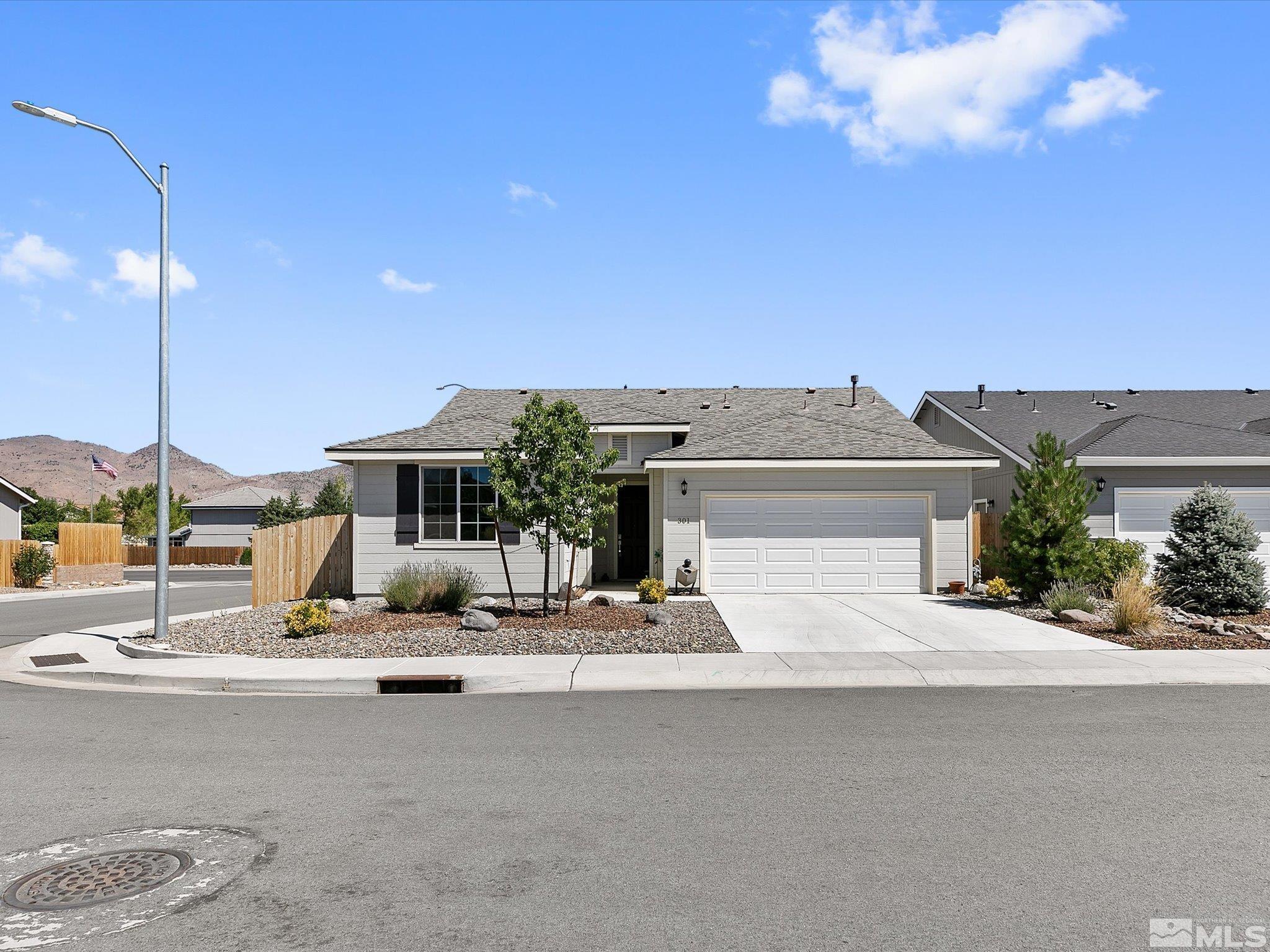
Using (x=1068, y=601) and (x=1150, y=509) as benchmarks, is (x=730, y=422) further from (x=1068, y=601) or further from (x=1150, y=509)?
A: (x=1068, y=601)

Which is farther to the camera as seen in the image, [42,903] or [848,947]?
[42,903]

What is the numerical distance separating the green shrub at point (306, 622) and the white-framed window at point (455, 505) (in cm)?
536

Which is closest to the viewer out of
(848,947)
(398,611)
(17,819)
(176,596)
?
(848,947)

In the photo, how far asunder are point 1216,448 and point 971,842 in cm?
1914

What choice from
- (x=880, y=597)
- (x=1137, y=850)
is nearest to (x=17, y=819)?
(x=1137, y=850)

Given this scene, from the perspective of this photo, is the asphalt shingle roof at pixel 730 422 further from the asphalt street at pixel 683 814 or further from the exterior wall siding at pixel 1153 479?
the asphalt street at pixel 683 814

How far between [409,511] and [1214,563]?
15.7m

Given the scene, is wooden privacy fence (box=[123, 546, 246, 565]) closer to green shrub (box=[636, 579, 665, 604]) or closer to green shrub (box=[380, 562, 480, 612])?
green shrub (box=[380, 562, 480, 612])

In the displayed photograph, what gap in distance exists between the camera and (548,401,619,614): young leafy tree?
46.3 feet

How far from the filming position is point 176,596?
26359 millimetres

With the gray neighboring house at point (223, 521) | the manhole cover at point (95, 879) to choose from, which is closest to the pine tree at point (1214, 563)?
the manhole cover at point (95, 879)

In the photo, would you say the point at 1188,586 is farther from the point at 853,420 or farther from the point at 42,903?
the point at 42,903

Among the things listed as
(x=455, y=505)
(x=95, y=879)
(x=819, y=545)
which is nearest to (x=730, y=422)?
(x=819, y=545)

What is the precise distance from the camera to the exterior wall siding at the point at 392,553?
19.2 metres
